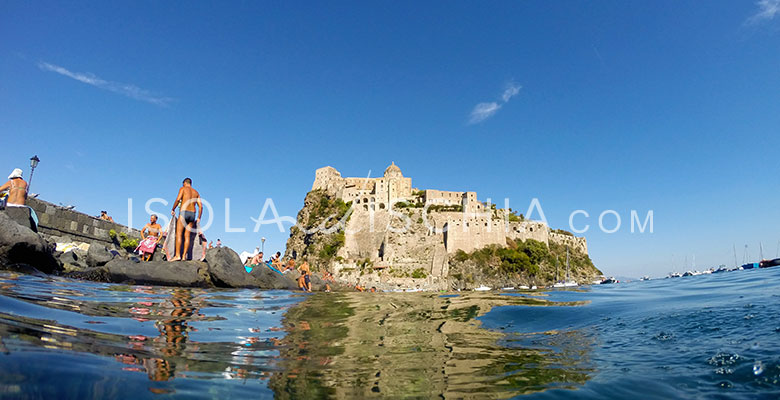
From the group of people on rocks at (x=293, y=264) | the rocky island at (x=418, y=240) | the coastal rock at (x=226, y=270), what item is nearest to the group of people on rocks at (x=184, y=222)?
the coastal rock at (x=226, y=270)

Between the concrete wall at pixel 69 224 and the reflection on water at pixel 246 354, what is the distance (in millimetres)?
12467

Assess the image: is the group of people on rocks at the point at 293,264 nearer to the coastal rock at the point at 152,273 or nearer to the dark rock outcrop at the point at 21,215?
the coastal rock at the point at 152,273

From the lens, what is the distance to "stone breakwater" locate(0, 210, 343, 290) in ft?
25.3

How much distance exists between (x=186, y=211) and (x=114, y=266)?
85.2 inches

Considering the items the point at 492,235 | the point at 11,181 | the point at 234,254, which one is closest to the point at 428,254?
the point at 492,235

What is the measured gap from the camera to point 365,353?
151 inches

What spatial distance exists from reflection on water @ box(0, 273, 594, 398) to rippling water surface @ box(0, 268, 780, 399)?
15mm

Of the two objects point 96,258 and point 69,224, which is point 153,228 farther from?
point 69,224

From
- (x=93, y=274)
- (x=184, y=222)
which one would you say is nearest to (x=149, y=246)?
(x=184, y=222)

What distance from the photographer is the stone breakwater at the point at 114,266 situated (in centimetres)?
771

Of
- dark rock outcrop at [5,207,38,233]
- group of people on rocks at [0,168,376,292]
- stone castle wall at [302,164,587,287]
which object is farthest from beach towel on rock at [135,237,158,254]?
stone castle wall at [302,164,587,287]

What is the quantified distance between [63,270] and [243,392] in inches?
397

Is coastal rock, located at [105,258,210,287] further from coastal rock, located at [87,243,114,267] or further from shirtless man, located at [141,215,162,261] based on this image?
shirtless man, located at [141,215,162,261]

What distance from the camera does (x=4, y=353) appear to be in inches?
78.6
